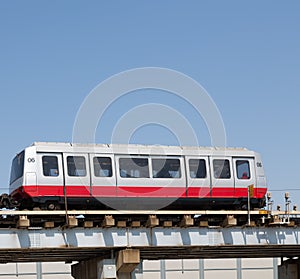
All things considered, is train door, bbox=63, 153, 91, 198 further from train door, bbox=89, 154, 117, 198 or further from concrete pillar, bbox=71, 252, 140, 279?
concrete pillar, bbox=71, 252, 140, 279

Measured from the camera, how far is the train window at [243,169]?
36188 mm

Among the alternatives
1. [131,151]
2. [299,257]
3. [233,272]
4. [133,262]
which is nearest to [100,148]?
[131,151]

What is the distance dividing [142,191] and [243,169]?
5.57m

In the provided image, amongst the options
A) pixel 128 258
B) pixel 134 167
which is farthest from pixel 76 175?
pixel 128 258

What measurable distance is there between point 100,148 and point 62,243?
6350 millimetres

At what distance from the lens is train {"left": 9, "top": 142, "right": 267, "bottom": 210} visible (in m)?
32.8

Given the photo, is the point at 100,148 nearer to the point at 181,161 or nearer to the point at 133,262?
the point at 181,161

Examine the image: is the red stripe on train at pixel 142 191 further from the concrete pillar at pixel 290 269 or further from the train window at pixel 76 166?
the concrete pillar at pixel 290 269

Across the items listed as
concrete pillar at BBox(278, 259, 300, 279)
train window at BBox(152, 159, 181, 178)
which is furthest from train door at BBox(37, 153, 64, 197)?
concrete pillar at BBox(278, 259, 300, 279)

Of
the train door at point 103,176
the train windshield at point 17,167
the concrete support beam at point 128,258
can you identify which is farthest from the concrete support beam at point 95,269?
the train windshield at point 17,167

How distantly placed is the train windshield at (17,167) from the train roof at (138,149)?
95 centimetres

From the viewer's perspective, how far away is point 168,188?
113 ft

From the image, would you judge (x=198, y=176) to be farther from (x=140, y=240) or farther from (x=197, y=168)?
(x=140, y=240)

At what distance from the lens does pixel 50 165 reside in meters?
33.0
